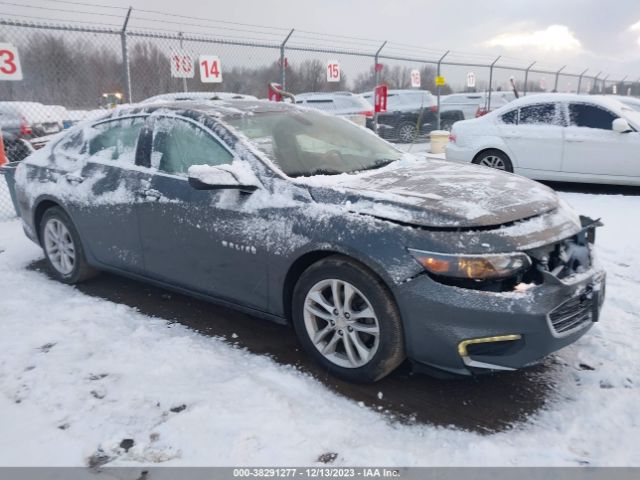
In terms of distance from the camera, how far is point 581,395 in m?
2.74

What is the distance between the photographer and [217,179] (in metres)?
3.00

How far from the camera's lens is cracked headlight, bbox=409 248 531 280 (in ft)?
8.03

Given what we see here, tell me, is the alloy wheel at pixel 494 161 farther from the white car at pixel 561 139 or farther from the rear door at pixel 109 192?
the rear door at pixel 109 192

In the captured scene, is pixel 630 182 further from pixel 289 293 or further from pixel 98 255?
pixel 98 255

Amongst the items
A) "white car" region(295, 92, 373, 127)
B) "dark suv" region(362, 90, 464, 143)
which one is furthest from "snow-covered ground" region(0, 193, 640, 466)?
"dark suv" region(362, 90, 464, 143)

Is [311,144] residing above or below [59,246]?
above

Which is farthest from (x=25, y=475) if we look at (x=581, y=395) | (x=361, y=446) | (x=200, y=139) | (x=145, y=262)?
→ (x=581, y=395)

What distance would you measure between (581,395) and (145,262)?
292 centimetres

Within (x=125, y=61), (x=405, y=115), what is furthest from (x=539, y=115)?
(x=405, y=115)

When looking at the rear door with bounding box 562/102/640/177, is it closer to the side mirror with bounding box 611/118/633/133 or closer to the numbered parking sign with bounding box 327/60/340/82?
the side mirror with bounding box 611/118/633/133

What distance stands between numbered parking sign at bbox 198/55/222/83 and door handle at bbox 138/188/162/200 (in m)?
5.81

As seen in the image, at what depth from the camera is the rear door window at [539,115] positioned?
7973 millimetres

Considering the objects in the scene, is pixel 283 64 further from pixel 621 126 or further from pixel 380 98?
pixel 621 126

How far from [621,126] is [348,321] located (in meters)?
6.45
